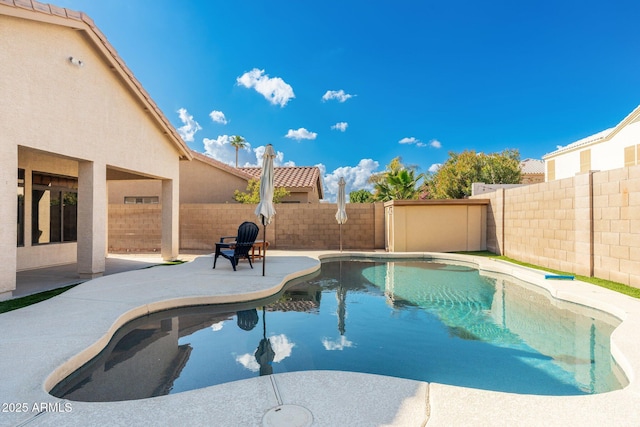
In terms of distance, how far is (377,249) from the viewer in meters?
15.4

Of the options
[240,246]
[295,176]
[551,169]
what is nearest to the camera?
[240,246]

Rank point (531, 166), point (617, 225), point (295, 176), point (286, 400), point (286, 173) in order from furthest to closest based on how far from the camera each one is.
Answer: point (531, 166), point (286, 173), point (295, 176), point (617, 225), point (286, 400)

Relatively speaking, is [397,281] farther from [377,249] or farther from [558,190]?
[377,249]

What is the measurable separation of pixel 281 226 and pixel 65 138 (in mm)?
9431

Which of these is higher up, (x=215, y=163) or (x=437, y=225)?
(x=215, y=163)

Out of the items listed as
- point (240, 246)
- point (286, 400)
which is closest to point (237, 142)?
point (240, 246)

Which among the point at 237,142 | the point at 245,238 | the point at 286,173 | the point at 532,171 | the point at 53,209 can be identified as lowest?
the point at 245,238

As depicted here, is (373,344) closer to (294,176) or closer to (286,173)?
(294,176)

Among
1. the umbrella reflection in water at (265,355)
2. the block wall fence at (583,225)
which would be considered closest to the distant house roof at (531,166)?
the block wall fence at (583,225)

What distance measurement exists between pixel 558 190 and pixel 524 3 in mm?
10948

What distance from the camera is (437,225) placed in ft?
46.5

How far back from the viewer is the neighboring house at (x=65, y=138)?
6145 mm

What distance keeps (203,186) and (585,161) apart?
23580 millimetres

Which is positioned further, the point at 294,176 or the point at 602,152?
the point at 294,176
